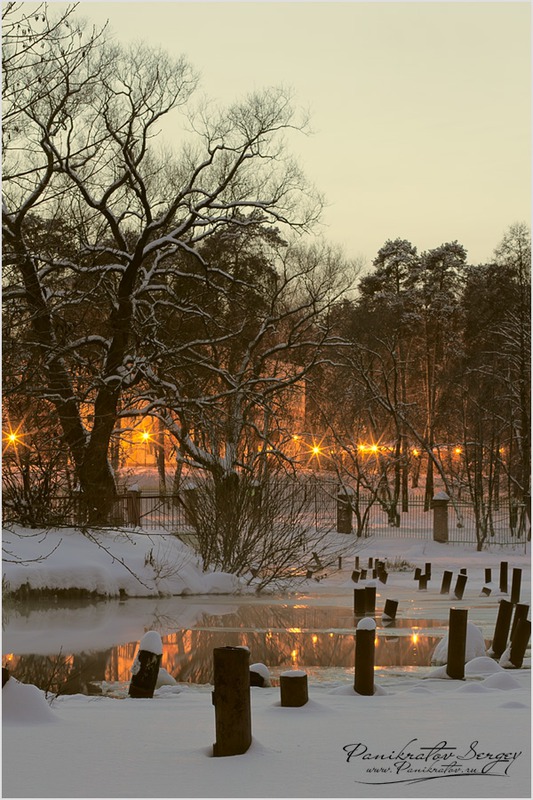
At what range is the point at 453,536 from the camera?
40781mm

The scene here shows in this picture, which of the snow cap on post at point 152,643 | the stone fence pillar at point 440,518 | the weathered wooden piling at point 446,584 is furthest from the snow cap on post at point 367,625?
the stone fence pillar at point 440,518

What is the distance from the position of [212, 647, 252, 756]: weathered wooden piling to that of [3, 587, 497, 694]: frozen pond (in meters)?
5.39

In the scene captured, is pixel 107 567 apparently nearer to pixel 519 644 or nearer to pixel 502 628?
pixel 502 628

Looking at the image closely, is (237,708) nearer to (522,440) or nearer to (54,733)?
(54,733)

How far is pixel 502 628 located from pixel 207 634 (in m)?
5.09

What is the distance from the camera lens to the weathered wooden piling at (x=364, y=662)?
35.3 feet

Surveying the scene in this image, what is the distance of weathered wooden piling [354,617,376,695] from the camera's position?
1075 cm

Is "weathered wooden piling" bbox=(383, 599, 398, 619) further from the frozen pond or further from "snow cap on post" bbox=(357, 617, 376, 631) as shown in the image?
"snow cap on post" bbox=(357, 617, 376, 631)

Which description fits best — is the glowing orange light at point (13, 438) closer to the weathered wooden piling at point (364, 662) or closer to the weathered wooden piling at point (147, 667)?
the weathered wooden piling at point (147, 667)

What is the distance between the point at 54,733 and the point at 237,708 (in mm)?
1313

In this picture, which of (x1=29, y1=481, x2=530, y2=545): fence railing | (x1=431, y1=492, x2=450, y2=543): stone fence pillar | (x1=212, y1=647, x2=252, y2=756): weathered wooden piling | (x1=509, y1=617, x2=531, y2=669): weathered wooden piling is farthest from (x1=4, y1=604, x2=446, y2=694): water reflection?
(x1=431, y1=492, x2=450, y2=543): stone fence pillar

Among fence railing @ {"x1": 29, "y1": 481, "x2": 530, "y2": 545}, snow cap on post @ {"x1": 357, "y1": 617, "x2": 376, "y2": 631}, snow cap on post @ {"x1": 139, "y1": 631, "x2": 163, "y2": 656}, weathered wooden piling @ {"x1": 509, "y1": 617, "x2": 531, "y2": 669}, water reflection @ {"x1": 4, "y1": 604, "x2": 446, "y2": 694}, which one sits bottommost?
water reflection @ {"x1": 4, "y1": 604, "x2": 446, "y2": 694}

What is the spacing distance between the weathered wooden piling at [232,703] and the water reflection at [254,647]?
18.3 feet

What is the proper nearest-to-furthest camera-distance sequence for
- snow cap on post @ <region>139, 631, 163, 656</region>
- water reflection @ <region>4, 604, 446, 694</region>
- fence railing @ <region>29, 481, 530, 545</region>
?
1. snow cap on post @ <region>139, 631, 163, 656</region>
2. water reflection @ <region>4, 604, 446, 694</region>
3. fence railing @ <region>29, 481, 530, 545</region>
